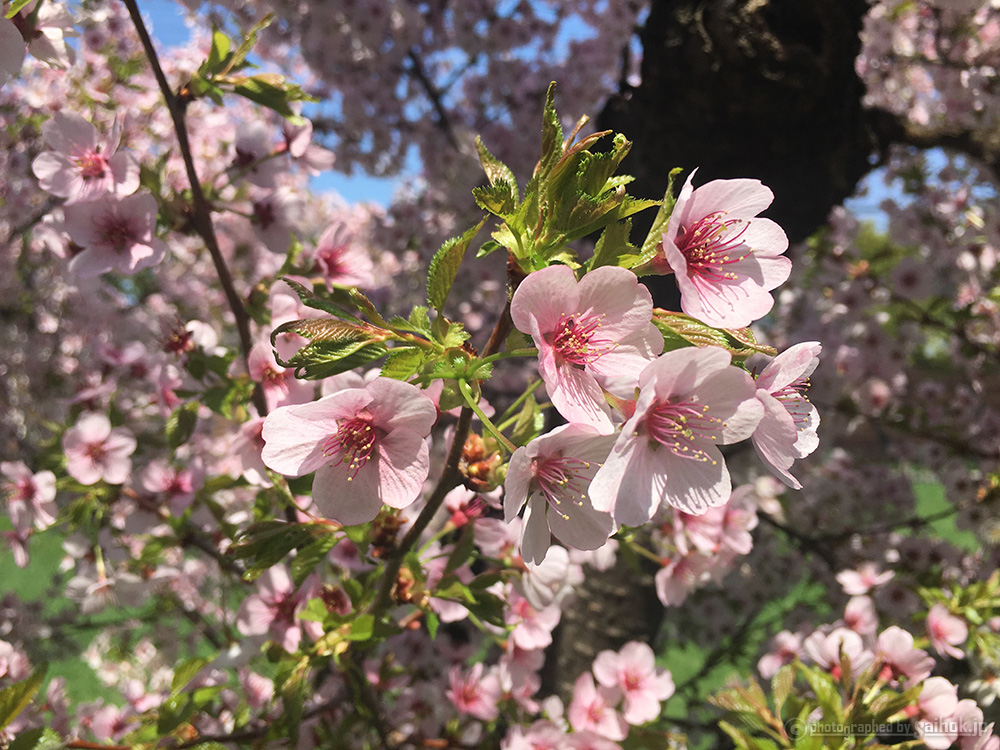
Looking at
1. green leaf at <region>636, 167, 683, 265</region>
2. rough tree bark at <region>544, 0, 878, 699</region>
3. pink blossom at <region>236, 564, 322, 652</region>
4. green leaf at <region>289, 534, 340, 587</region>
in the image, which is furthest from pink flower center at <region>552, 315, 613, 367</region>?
rough tree bark at <region>544, 0, 878, 699</region>

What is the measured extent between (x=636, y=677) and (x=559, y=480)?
2.87 feet

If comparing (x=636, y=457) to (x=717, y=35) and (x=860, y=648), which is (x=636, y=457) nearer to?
(x=860, y=648)

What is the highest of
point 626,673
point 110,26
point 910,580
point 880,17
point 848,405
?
point 110,26

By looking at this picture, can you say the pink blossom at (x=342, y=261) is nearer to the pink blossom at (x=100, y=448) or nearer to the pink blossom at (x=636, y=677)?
the pink blossom at (x=100, y=448)

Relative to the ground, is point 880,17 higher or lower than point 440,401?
lower

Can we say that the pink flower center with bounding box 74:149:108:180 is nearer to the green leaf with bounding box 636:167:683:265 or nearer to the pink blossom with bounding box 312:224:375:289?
the pink blossom with bounding box 312:224:375:289

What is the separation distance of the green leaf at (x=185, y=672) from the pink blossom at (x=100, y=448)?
429 mm

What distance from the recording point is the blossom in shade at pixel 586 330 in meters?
0.57

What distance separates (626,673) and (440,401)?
95 centimetres

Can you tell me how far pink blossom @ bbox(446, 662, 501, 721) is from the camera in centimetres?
127

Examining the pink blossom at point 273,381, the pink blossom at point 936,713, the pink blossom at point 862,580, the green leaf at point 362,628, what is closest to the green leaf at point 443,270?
the pink blossom at point 273,381

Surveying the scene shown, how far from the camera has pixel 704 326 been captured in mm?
615

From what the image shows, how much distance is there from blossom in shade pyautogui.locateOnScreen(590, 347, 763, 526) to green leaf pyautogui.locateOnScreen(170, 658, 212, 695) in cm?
82

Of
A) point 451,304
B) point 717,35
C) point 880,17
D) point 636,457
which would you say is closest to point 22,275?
point 451,304
